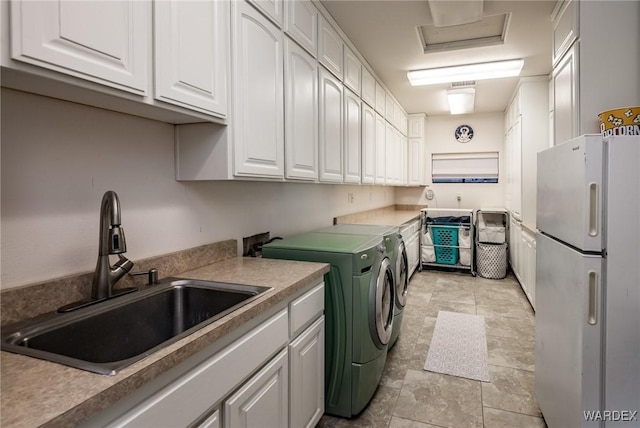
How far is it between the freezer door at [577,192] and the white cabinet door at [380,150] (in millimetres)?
2264

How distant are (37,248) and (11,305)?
0.59ft

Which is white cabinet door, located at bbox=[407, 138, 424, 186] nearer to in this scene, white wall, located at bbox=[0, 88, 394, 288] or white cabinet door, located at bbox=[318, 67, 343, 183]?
white cabinet door, located at bbox=[318, 67, 343, 183]

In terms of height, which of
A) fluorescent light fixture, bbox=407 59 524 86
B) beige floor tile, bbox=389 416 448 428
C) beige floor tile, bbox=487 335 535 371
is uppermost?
fluorescent light fixture, bbox=407 59 524 86

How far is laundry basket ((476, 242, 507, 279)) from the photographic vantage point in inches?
196

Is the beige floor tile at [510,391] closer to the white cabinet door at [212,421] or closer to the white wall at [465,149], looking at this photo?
the white cabinet door at [212,421]

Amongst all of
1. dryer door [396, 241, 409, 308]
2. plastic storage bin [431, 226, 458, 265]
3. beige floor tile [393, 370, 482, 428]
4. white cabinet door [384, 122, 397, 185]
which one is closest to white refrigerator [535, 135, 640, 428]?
beige floor tile [393, 370, 482, 428]

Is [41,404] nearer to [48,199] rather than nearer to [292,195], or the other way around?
[48,199]

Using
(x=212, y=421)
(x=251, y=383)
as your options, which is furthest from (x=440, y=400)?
(x=212, y=421)

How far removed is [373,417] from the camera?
202 cm

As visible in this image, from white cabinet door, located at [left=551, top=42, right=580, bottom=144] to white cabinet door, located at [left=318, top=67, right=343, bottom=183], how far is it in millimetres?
1472

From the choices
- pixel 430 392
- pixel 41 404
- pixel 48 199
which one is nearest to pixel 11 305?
pixel 48 199

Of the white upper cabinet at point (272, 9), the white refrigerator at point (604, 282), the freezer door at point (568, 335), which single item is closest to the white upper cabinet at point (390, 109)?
the white upper cabinet at point (272, 9)

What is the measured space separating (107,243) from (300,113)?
1.32 meters

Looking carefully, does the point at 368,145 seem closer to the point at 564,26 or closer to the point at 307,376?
the point at 564,26
